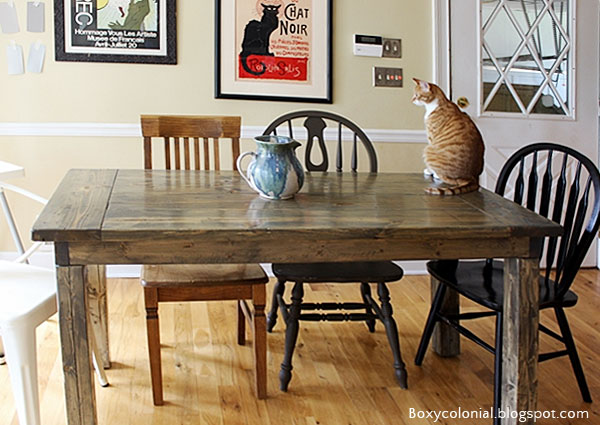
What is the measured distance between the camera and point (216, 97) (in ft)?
12.0

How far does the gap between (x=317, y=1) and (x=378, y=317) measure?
1.85 meters

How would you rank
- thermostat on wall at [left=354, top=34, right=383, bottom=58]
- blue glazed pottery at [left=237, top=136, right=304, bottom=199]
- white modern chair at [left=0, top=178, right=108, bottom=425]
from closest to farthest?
white modern chair at [left=0, top=178, right=108, bottom=425] < blue glazed pottery at [left=237, top=136, right=304, bottom=199] < thermostat on wall at [left=354, top=34, right=383, bottom=58]

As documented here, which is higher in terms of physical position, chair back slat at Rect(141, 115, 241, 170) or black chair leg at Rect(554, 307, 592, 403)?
chair back slat at Rect(141, 115, 241, 170)

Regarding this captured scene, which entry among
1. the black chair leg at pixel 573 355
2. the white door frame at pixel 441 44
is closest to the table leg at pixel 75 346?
the black chair leg at pixel 573 355

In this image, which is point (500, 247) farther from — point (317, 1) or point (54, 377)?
point (317, 1)

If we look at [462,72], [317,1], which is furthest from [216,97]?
[462,72]

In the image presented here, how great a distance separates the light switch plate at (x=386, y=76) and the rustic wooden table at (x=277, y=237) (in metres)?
1.73

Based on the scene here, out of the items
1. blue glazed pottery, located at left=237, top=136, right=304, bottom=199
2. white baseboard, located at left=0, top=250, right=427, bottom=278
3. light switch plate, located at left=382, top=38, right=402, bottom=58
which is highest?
light switch plate, located at left=382, top=38, right=402, bottom=58

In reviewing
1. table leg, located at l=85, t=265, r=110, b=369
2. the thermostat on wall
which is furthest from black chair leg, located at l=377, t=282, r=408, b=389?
the thermostat on wall

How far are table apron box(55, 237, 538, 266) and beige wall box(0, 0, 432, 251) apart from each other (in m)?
1.97

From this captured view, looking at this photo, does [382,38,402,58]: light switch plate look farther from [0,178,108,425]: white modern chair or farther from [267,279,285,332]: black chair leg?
[0,178,108,425]: white modern chair

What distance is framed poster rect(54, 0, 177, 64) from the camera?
3502 mm

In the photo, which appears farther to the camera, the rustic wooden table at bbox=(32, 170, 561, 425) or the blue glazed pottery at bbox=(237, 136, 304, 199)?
the blue glazed pottery at bbox=(237, 136, 304, 199)

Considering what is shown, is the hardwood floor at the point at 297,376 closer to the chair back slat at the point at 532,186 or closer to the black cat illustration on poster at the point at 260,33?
the chair back slat at the point at 532,186
